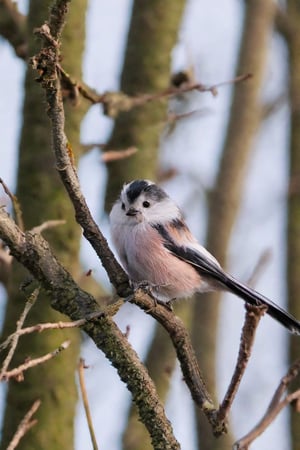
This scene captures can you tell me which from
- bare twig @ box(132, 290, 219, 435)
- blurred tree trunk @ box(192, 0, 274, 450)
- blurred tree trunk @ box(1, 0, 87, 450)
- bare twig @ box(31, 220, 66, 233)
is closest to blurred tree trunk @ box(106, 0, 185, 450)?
blurred tree trunk @ box(1, 0, 87, 450)

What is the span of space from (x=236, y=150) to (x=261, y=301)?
2.88 metres

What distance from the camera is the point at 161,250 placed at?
4.33 meters

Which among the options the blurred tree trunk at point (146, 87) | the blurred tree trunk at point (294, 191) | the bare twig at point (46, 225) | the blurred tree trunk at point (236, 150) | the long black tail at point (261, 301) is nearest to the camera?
the bare twig at point (46, 225)

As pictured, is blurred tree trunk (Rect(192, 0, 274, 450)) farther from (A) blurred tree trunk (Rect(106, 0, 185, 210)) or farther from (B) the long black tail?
(B) the long black tail

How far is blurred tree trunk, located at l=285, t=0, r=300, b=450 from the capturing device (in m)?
5.95

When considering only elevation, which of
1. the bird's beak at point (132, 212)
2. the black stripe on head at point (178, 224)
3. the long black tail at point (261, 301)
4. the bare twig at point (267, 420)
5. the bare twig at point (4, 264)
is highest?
the bare twig at point (4, 264)

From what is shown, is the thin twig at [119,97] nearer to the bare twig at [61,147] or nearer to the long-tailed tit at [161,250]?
the long-tailed tit at [161,250]

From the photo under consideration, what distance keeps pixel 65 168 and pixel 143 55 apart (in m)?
2.95

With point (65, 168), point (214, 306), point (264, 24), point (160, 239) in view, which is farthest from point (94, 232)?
point (264, 24)

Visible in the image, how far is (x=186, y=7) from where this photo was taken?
19.0 feet

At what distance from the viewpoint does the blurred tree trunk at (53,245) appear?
4.34 m

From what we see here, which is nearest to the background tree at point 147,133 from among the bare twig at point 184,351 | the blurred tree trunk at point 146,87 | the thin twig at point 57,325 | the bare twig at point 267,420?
the blurred tree trunk at point 146,87

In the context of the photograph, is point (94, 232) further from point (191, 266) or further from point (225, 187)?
point (225, 187)

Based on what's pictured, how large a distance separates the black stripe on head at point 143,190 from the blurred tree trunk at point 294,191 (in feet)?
5.89
